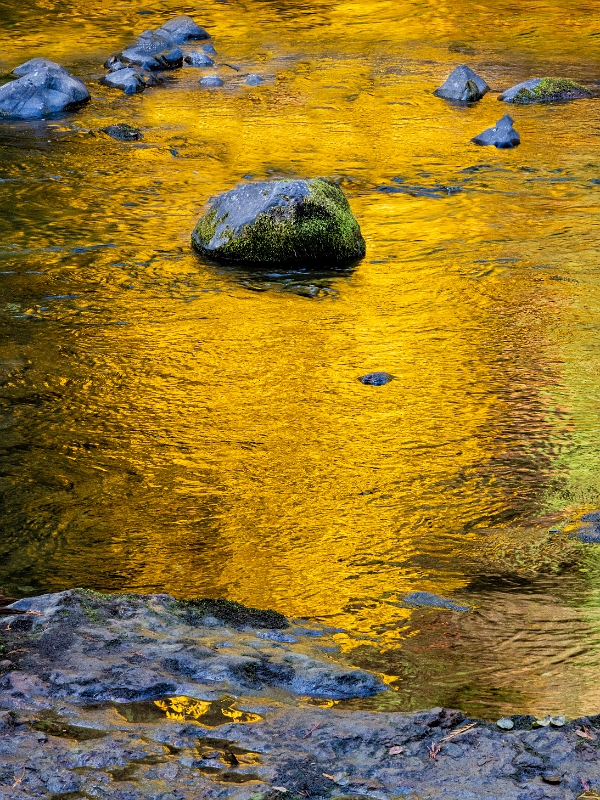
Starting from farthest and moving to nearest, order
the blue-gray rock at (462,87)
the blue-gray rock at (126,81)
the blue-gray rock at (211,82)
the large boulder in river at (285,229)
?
the blue-gray rock at (211,82), the blue-gray rock at (126,81), the blue-gray rock at (462,87), the large boulder in river at (285,229)

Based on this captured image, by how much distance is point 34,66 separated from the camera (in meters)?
12.4

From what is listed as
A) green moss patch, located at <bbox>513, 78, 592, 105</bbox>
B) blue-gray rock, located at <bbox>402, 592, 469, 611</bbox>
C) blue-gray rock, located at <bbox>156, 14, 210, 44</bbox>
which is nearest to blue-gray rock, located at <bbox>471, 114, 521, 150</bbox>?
green moss patch, located at <bbox>513, 78, 592, 105</bbox>

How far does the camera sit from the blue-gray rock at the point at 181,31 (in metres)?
15.3

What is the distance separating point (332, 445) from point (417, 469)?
17.9 inches

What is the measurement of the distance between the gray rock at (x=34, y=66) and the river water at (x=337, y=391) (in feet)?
3.81

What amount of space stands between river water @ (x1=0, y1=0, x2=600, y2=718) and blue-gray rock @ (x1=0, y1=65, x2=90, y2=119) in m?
0.47

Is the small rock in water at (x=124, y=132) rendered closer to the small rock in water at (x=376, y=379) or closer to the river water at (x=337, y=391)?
the river water at (x=337, y=391)

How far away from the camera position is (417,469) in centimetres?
461

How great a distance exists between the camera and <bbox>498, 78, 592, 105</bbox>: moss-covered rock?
466 inches

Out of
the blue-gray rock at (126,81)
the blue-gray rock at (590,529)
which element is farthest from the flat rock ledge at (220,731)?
the blue-gray rock at (126,81)

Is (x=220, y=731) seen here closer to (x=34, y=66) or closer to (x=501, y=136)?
(x=501, y=136)

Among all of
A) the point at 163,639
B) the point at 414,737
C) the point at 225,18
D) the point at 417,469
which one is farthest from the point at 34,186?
the point at 225,18

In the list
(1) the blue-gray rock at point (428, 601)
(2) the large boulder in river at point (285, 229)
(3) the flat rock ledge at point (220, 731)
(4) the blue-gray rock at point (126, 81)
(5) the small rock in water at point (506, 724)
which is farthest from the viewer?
(4) the blue-gray rock at point (126, 81)

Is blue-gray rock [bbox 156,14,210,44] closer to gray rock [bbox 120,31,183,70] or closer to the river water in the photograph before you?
gray rock [bbox 120,31,183,70]
